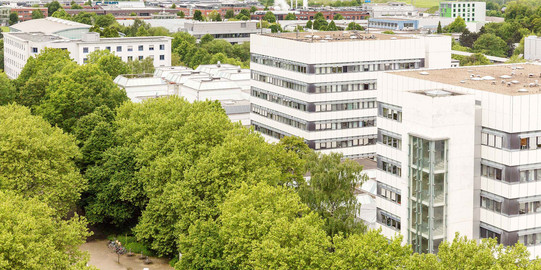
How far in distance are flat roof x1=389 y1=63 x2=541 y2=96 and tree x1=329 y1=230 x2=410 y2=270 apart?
15057mm

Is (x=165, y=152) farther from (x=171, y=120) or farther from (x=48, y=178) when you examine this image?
(x=48, y=178)

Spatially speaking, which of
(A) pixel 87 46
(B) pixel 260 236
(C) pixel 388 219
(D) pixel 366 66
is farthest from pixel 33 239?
(A) pixel 87 46

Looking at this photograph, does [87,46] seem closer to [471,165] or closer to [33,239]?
[33,239]

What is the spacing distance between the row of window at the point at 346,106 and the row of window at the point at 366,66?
415cm

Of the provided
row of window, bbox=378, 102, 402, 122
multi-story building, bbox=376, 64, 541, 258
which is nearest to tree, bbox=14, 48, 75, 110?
row of window, bbox=378, 102, 402, 122

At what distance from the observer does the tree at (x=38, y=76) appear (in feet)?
429

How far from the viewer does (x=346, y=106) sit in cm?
10969

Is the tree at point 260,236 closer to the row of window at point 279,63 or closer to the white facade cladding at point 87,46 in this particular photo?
the row of window at point 279,63

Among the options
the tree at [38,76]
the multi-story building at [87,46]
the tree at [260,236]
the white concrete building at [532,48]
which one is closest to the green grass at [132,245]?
the tree at [260,236]

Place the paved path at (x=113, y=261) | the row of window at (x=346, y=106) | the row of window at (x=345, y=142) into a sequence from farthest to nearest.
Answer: the row of window at (x=345, y=142) < the row of window at (x=346, y=106) < the paved path at (x=113, y=261)

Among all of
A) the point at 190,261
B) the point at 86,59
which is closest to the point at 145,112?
the point at 190,261

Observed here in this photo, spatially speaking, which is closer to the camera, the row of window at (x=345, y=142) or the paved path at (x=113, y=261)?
the paved path at (x=113, y=261)

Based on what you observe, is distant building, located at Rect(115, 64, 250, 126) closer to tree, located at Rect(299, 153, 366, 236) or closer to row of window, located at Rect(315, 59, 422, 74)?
row of window, located at Rect(315, 59, 422, 74)

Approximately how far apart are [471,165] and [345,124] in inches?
1808
